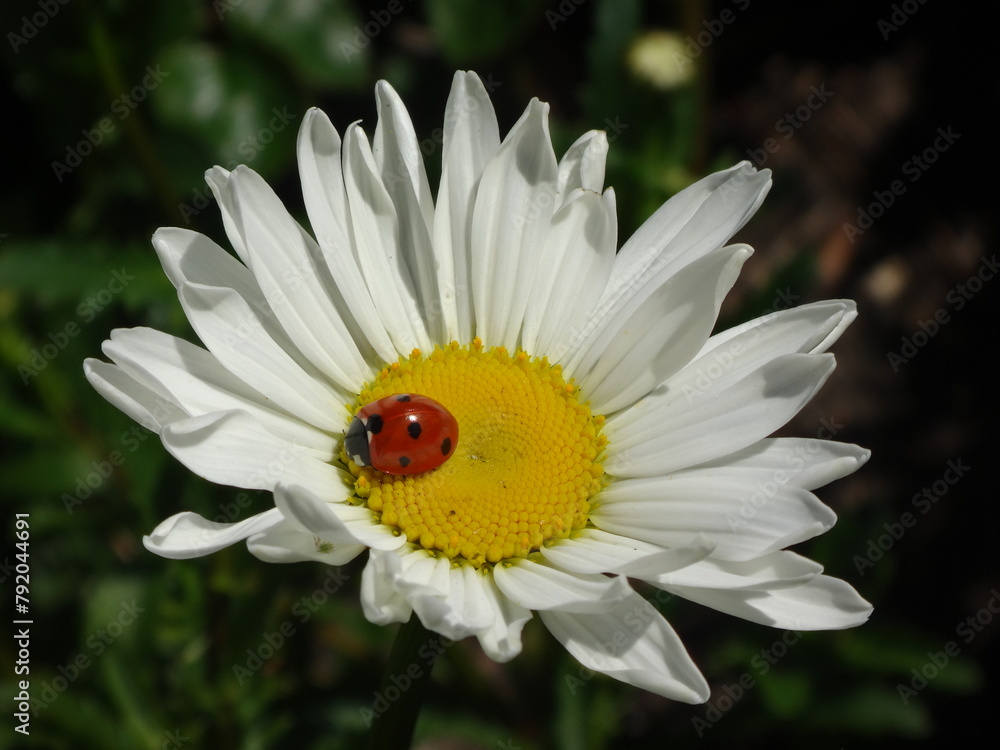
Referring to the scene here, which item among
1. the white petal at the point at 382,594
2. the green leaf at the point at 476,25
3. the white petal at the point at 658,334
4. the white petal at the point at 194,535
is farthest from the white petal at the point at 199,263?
the green leaf at the point at 476,25

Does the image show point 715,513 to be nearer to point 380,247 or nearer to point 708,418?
point 708,418

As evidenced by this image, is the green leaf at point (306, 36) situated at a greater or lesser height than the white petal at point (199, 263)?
lesser

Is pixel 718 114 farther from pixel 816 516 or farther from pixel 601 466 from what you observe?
pixel 816 516

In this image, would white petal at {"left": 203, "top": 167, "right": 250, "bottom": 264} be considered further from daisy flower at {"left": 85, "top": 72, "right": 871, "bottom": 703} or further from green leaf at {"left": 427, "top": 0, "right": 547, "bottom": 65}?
green leaf at {"left": 427, "top": 0, "right": 547, "bottom": 65}

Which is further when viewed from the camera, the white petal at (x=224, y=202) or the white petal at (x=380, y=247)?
the white petal at (x=380, y=247)

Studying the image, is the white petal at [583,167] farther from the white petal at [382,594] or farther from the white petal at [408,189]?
the white petal at [382,594]

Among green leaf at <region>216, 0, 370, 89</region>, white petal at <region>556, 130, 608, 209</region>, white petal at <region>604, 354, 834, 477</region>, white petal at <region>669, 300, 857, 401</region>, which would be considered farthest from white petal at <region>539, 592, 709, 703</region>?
green leaf at <region>216, 0, 370, 89</region>

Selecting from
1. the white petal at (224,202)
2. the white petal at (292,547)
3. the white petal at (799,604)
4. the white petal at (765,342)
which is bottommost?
the white petal at (292,547)
